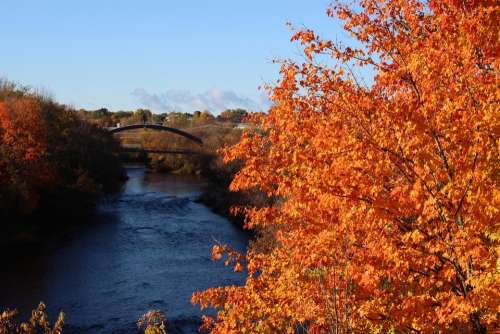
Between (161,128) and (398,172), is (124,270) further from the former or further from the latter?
(161,128)

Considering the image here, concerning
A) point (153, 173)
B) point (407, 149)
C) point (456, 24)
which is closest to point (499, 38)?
point (456, 24)

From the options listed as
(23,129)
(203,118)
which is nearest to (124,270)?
(23,129)

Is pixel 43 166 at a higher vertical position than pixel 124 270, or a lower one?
higher

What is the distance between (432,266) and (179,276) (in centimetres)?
2278

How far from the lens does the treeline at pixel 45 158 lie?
40.8 meters

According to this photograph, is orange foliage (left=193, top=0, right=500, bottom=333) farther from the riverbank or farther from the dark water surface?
the riverbank

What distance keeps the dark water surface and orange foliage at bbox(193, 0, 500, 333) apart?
13889 mm

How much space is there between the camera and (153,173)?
85562 mm

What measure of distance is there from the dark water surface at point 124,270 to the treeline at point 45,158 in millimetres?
3326

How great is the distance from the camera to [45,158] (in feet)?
153

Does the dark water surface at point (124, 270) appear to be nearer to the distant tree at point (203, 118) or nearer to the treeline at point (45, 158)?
the treeline at point (45, 158)

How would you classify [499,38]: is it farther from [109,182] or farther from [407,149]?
[109,182]

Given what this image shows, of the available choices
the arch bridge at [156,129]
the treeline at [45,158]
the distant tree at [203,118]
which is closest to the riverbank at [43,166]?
the treeline at [45,158]

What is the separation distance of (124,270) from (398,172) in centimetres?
2467
